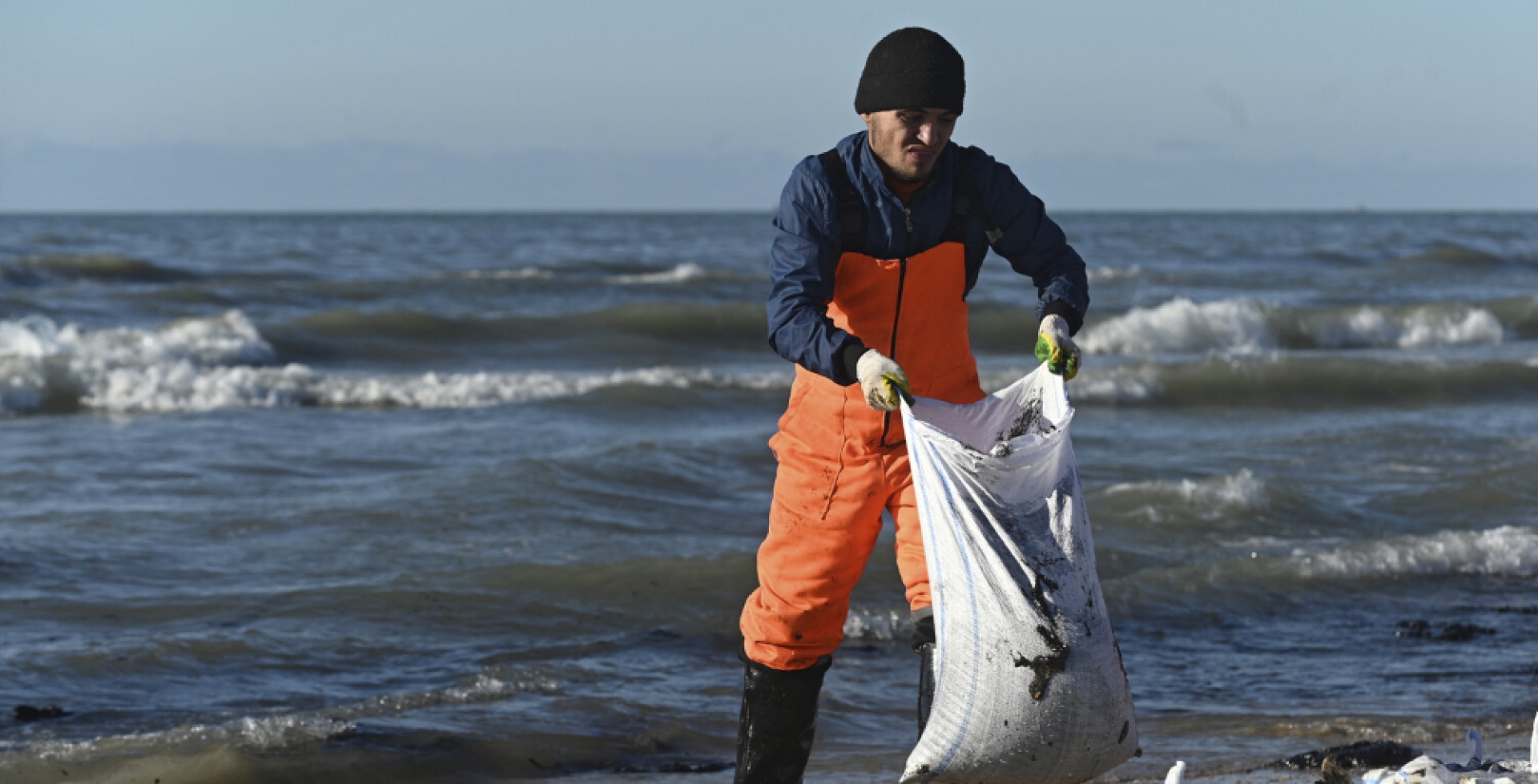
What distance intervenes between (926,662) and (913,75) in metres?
1.25

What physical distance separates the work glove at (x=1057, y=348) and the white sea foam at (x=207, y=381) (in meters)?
9.24

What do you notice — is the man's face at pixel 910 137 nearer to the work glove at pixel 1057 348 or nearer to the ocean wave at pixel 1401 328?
the work glove at pixel 1057 348

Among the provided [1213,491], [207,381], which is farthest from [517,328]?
[1213,491]

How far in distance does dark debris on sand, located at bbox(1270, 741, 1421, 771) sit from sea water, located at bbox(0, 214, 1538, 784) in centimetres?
21

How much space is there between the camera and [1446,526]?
7.61 m

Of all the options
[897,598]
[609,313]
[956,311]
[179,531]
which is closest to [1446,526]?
[897,598]

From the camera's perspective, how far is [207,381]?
492 inches

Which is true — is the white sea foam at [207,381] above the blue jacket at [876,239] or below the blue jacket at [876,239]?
below

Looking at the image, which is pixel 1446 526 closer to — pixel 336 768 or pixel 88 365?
pixel 336 768

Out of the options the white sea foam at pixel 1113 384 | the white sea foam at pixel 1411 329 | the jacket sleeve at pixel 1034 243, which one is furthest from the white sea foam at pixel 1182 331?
the jacket sleeve at pixel 1034 243

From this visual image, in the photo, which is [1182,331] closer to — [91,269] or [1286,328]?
[1286,328]

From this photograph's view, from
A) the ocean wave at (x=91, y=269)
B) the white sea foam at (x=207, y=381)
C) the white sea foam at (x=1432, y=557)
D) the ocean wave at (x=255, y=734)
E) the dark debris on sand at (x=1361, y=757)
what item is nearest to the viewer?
the dark debris on sand at (x=1361, y=757)

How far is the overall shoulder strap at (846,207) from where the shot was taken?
10.1ft

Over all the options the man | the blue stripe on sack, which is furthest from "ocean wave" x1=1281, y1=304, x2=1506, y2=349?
the blue stripe on sack
